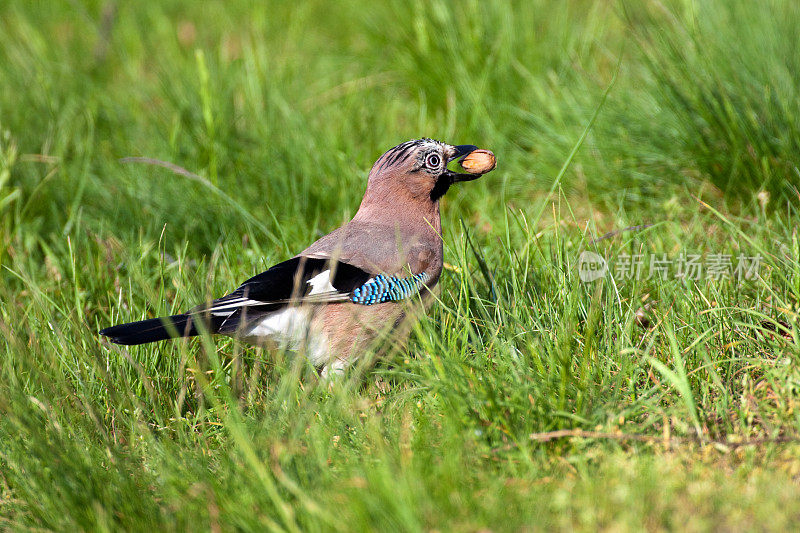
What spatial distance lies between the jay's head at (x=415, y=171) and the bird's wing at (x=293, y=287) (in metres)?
0.50

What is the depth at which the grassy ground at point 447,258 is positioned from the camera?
7.35 feet

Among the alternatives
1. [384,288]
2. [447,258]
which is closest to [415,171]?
[447,258]

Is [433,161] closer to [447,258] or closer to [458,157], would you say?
[458,157]

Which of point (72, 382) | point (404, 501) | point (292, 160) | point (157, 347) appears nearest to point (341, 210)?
point (292, 160)

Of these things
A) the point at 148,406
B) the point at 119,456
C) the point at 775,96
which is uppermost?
the point at 775,96

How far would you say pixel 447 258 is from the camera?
12.4ft

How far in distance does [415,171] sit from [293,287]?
0.82 m

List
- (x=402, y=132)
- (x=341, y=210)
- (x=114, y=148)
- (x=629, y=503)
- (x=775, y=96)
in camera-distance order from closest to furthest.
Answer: (x=629, y=503) → (x=775, y=96) → (x=341, y=210) → (x=402, y=132) → (x=114, y=148)

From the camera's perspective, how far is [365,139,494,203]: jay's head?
3633mm

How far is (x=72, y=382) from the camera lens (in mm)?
3113

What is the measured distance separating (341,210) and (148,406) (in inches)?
65.0

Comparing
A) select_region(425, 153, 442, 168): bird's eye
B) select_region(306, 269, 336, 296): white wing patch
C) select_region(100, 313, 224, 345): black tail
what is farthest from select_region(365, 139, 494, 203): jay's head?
select_region(100, 313, 224, 345): black tail

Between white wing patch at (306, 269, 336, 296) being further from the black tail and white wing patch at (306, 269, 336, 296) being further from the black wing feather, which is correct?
the black tail

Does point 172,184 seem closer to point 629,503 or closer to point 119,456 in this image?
point 119,456
